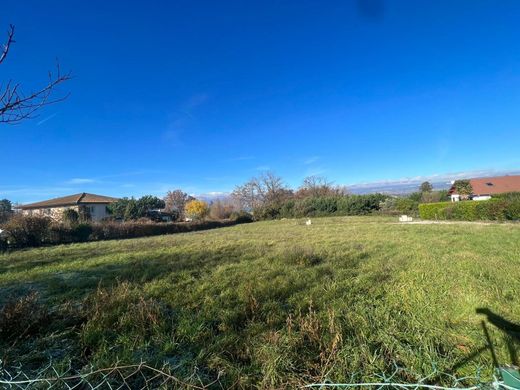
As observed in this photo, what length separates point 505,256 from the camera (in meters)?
6.04

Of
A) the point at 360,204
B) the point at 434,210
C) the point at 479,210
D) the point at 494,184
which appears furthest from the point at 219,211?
the point at 494,184

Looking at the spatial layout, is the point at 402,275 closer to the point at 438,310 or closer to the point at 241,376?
the point at 438,310

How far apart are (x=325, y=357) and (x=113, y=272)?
18.0 feet

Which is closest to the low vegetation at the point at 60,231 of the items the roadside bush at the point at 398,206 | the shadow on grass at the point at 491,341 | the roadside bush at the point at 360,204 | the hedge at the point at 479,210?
the shadow on grass at the point at 491,341

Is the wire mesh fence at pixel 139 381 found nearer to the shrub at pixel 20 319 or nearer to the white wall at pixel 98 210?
the shrub at pixel 20 319

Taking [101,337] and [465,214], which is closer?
[101,337]

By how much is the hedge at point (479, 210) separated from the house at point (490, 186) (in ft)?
59.1

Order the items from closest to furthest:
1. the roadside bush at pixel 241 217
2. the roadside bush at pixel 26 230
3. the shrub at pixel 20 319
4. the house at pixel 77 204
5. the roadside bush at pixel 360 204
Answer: the shrub at pixel 20 319
the roadside bush at pixel 26 230
the roadside bush at pixel 360 204
the roadside bush at pixel 241 217
the house at pixel 77 204

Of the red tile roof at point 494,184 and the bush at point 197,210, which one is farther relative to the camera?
the bush at point 197,210

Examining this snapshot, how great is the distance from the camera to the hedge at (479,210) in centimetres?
1580

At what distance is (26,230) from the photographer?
48.9ft

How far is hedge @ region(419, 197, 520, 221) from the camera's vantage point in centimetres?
1580

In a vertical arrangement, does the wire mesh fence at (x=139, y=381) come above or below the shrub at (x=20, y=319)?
below

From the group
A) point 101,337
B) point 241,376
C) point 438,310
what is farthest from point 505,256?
point 101,337
